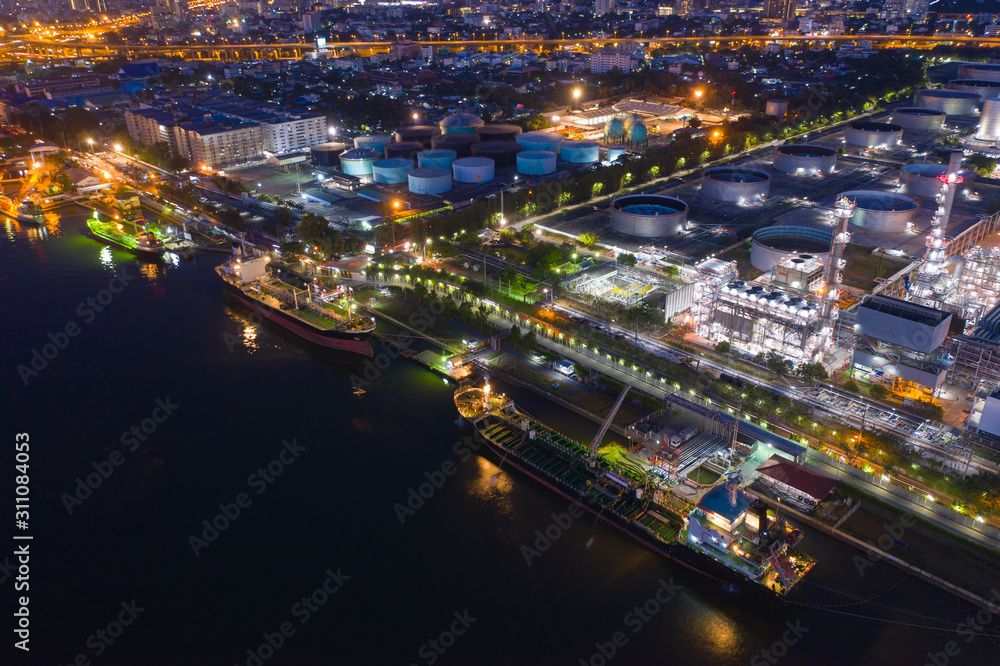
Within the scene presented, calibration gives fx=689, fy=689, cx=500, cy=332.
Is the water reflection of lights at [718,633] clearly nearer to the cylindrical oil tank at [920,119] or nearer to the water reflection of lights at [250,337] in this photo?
the water reflection of lights at [250,337]

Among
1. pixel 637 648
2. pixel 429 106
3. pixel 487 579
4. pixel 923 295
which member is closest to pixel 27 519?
pixel 487 579

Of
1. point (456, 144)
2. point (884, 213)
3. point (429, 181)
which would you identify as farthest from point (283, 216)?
point (884, 213)

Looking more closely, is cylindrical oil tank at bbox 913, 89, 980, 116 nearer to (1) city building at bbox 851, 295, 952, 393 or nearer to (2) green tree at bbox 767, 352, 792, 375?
(1) city building at bbox 851, 295, 952, 393

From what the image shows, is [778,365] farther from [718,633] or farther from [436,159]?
[436,159]

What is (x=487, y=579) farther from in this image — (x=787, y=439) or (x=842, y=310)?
(x=842, y=310)

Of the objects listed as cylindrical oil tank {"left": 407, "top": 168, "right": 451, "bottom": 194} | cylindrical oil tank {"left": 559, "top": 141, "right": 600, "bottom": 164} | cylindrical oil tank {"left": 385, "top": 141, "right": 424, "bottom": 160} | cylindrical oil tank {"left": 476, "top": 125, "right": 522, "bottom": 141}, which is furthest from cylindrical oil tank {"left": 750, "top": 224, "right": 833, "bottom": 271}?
cylindrical oil tank {"left": 385, "top": 141, "right": 424, "bottom": 160}
